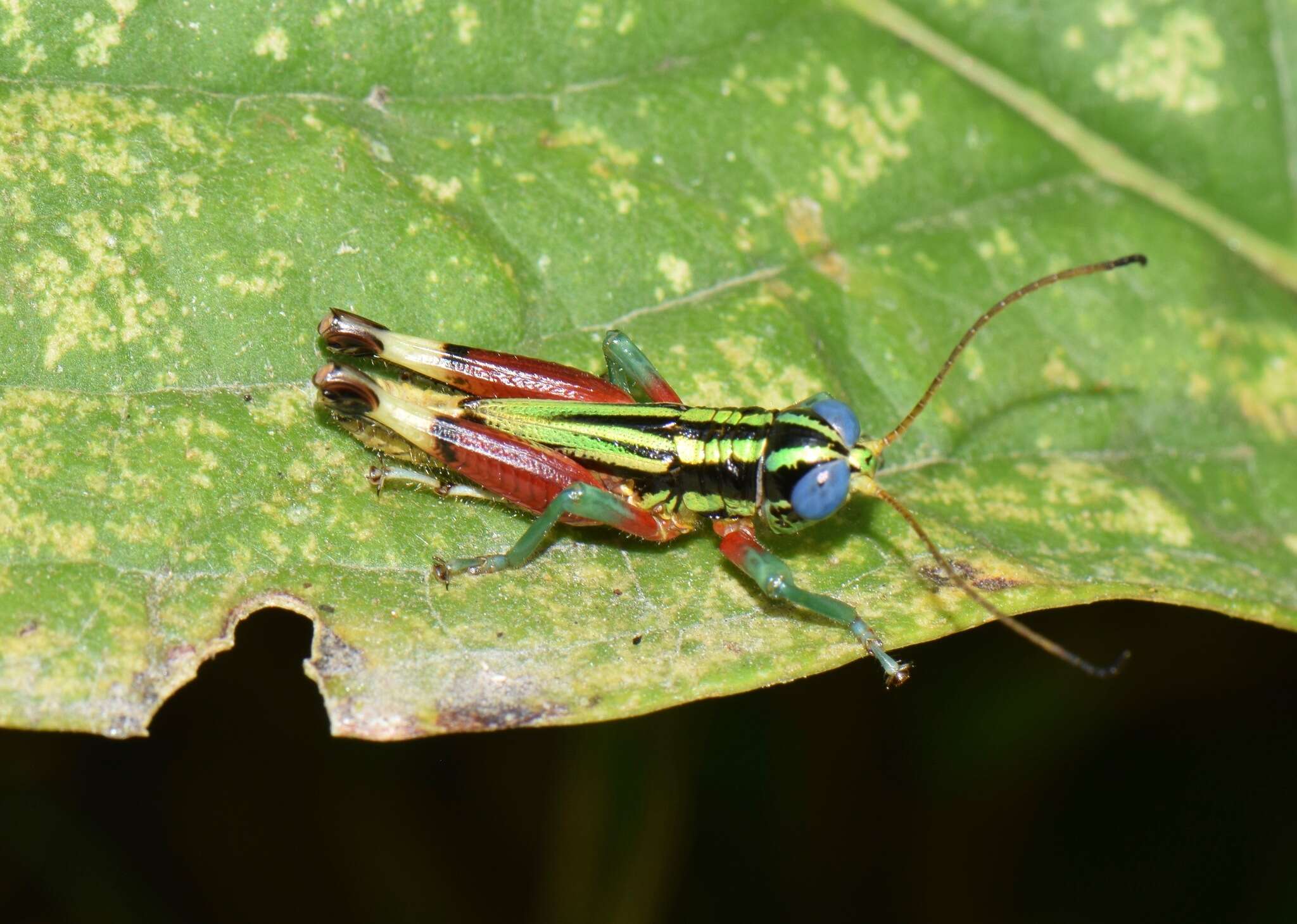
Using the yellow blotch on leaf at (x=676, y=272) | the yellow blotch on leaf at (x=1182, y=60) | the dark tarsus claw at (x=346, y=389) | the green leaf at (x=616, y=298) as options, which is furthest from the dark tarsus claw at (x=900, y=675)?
the yellow blotch on leaf at (x=1182, y=60)

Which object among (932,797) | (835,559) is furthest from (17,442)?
(932,797)

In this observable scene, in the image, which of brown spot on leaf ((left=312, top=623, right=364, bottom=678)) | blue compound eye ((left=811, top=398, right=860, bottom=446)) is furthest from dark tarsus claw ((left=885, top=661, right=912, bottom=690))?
brown spot on leaf ((left=312, top=623, right=364, bottom=678))

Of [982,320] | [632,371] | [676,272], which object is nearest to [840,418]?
[982,320]

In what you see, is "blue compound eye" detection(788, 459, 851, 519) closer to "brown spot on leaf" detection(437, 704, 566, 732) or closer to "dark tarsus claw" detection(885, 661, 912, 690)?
"dark tarsus claw" detection(885, 661, 912, 690)

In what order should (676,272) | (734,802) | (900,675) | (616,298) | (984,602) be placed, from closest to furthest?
(984,602)
(900,675)
(616,298)
(676,272)
(734,802)

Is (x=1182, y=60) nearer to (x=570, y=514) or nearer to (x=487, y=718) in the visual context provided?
(x=570, y=514)

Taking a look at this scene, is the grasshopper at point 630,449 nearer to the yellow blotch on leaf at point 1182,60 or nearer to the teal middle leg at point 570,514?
the teal middle leg at point 570,514
